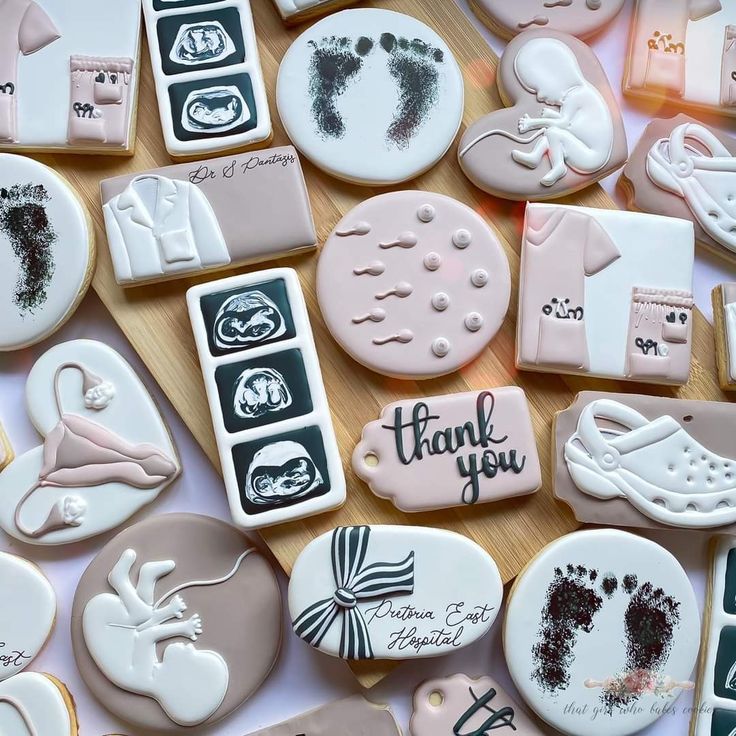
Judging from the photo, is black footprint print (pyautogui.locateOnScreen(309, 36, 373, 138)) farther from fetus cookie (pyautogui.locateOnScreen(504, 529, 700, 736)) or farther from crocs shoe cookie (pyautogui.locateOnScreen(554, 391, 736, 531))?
fetus cookie (pyautogui.locateOnScreen(504, 529, 700, 736))

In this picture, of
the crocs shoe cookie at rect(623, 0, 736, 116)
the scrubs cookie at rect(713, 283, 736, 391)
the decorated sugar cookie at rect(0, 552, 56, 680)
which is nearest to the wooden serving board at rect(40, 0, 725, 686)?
the scrubs cookie at rect(713, 283, 736, 391)

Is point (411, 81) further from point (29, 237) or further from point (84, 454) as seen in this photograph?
point (84, 454)

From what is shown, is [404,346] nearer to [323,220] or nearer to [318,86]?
[323,220]

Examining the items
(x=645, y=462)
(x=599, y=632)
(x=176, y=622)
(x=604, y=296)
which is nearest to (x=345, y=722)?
(x=176, y=622)

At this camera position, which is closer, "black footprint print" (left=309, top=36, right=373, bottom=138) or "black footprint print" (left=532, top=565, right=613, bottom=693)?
"black footprint print" (left=532, top=565, right=613, bottom=693)

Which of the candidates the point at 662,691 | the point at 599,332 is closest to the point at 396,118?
the point at 599,332

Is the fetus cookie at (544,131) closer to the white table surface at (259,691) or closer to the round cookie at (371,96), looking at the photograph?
the round cookie at (371,96)
